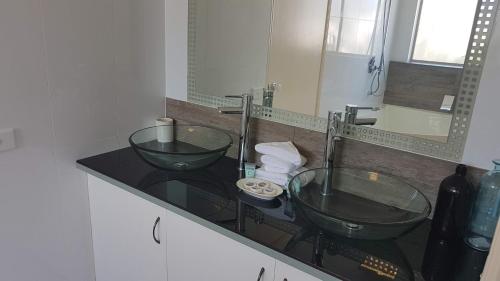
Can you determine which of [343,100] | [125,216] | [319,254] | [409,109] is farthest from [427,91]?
[125,216]

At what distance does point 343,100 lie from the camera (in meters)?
1.45

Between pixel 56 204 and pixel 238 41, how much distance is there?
1.08m

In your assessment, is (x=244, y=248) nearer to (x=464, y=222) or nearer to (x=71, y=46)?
(x=464, y=222)

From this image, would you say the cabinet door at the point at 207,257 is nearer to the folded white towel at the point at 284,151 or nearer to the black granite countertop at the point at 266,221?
the black granite countertop at the point at 266,221

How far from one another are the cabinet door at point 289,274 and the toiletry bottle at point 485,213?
544mm

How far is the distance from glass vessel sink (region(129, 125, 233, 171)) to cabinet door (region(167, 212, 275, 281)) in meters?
0.29

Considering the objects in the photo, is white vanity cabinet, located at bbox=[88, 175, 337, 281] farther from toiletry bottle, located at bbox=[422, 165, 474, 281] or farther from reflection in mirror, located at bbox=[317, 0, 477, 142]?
reflection in mirror, located at bbox=[317, 0, 477, 142]

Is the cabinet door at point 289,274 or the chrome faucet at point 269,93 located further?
the chrome faucet at point 269,93

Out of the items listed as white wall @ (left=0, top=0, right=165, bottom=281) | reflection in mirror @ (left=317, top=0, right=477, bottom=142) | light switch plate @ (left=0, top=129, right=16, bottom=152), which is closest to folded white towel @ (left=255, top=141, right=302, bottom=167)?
reflection in mirror @ (left=317, top=0, right=477, bottom=142)

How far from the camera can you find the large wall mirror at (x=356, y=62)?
47.1 inches


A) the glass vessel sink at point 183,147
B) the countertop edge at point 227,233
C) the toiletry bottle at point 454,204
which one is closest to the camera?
the countertop edge at point 227,233

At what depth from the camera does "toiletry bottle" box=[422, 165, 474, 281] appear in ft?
3.76

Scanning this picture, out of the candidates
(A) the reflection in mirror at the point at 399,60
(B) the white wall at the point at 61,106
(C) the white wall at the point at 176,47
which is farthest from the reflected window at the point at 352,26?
(B) the white wall at the point at 61,106

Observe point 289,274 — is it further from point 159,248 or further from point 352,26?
point 352,26
